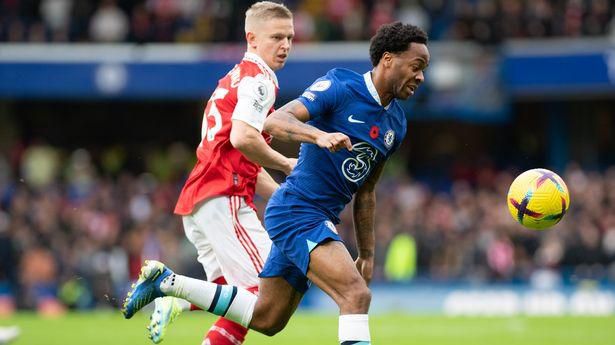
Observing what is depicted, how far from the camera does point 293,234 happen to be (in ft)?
24.0

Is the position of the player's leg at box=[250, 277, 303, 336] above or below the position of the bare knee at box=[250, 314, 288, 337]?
above

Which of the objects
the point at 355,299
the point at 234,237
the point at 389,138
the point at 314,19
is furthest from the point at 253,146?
the point at 314,19

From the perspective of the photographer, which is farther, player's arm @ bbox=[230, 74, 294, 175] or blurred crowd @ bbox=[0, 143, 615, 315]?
blurred crowd @ bbox=[0, 143, 615, 315]

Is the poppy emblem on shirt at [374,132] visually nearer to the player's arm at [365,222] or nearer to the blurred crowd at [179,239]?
the player's arm at [365,222]

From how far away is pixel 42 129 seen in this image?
88.8 feet

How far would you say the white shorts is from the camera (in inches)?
315

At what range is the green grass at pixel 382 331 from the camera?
43.1 feet

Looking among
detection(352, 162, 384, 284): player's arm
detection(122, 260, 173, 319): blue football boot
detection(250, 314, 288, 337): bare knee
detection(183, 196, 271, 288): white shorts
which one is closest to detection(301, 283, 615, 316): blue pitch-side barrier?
detection(352, 162, 384, 284): player's arm

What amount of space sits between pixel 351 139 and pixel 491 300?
12.5 meters

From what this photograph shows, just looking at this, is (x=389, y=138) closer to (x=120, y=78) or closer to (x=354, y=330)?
(x=354, y=330)

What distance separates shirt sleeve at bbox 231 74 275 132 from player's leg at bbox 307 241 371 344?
978 millimetres

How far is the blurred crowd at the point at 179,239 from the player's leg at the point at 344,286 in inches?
494

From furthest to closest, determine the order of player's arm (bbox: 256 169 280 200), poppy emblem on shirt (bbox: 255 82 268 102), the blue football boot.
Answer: player's arm (bbox: 256 169 280 200)
poppy emblem on shirt (bbox: 255 82 268 102)
the blue football boot

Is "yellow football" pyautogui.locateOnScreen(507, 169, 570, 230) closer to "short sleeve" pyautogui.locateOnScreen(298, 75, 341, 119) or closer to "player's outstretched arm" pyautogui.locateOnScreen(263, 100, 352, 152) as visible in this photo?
"short sleeve" pyautogui.locateOnScreen(298, 75, 341, 119)
